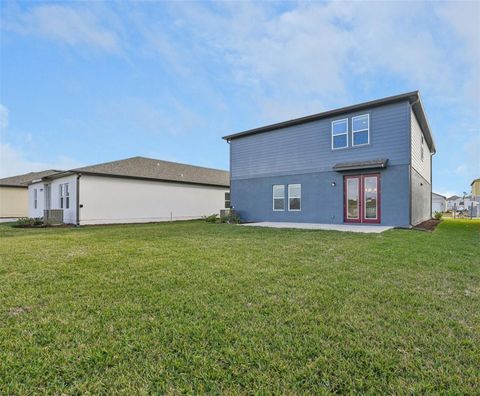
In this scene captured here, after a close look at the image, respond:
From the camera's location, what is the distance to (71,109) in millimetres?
18375

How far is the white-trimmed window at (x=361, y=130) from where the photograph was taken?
12.0 metres

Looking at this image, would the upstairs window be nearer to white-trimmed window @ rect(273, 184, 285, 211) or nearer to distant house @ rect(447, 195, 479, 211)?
white-trimmed window @ rect(273, 184, 285, 211)

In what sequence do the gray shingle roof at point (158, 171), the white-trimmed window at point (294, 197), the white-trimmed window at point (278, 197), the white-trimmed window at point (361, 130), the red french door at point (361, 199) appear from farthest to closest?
the gray shingle roof at point (158, 171), the white-trimmed window at point (278, 197), the white-trimmed window at point (294, 197), the white-trimmed window at point (361, 130), the red french door at point (361, 199)

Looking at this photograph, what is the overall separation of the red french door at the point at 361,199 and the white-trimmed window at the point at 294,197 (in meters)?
2.29

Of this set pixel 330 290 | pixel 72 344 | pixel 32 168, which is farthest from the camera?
pixel 32 168

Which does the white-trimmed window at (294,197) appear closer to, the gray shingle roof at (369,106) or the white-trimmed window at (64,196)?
the gray shingle roof at (369,106)

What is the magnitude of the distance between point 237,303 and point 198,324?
0.66 metres

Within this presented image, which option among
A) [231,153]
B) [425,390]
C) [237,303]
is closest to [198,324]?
[237,303]

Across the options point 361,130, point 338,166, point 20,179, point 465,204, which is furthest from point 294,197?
point 465,204

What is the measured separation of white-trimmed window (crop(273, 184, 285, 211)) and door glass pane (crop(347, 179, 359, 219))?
3.42 metres

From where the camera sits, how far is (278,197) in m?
15.0

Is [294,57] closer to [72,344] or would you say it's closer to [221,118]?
[221,118]

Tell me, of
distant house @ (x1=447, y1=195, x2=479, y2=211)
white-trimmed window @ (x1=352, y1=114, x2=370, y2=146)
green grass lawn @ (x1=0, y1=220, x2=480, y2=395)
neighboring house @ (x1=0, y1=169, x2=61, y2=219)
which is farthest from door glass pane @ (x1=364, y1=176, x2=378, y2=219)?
neighboring house @ (x1=0, y1=169, x2=61, y2=219)

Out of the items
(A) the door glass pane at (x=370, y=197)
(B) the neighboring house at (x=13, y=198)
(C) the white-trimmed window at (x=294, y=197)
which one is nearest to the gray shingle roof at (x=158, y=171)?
(C) the white-trimmed window at (x=294, y=197)
